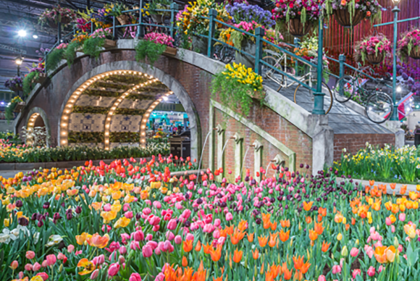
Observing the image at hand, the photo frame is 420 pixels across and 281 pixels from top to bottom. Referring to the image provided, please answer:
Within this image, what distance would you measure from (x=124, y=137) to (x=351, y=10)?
11014 millimetres

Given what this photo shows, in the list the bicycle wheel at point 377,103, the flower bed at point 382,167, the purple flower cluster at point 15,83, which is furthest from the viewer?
the purple flower cluster at point 15,83

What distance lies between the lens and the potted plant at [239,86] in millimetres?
6168

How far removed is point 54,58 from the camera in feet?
40.5

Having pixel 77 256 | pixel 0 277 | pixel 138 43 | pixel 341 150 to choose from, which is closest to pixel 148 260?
pixel 77 256

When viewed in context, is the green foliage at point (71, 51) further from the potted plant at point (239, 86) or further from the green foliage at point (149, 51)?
the potted plant at point (239, 86)

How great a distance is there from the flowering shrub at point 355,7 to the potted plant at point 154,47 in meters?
3.86

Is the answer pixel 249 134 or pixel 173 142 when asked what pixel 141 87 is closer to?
pixel 173 142

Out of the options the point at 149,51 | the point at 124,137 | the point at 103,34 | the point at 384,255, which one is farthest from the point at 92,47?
the point at 384,255

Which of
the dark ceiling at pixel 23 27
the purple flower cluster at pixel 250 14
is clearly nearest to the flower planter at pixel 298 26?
the purple flower cluster at pixel 250 14

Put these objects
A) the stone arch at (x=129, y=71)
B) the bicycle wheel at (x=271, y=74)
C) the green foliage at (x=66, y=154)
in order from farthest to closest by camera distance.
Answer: the green foliage at (x=66, y=154)
the stone arch at (x=129, y=71)
the bicycle wheel at (x=271, y=74)

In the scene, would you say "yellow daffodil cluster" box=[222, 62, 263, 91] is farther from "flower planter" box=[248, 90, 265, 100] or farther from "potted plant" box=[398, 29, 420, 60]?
"potted plant" box=[398, 29, 420, 60]

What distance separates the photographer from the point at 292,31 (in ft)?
20.9

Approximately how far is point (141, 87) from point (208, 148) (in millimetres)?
5921

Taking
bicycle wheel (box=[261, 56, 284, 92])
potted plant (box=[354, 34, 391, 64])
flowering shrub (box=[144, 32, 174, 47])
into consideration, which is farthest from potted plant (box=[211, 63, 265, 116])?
potted plant (box=[354, 34, 391, 64])
